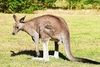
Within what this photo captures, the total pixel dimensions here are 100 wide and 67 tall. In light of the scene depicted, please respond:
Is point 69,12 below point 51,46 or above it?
below

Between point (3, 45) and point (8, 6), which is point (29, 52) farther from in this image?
point (8, 6)

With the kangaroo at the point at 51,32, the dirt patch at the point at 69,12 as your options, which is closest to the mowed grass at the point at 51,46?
the kangaroo at the point at 51,32

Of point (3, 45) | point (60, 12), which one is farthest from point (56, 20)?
point (60, 12)

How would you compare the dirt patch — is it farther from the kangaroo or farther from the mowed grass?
the kangaroo

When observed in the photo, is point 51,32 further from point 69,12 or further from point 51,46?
point 69,12

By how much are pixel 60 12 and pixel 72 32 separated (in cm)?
665

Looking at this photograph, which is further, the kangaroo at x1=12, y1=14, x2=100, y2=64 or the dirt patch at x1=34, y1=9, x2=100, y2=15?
the dirt patch at x1=34, y1=9, x2=100, y2=15

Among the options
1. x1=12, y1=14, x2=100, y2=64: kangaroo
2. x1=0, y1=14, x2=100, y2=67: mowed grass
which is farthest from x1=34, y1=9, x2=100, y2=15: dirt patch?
x1=12, y1=14, x2=100, y2=64: kangaroo

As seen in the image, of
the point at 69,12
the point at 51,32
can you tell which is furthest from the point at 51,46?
the point at 69,12

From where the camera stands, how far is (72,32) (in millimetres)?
11250

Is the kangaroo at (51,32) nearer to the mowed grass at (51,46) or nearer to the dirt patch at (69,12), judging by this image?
the mowed grass at (51,46)

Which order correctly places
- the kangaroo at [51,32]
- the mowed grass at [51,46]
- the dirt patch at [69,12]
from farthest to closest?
the dirt patch at [69,12] → the mowed grass at [51,46] → the kangaroo at [51,32]

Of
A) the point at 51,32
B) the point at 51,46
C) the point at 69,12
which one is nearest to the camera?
the point at 51,32

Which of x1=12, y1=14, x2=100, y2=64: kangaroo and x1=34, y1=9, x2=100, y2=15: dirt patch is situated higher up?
x1=12, y1=14, x2=100, y2=64: kangaroo
